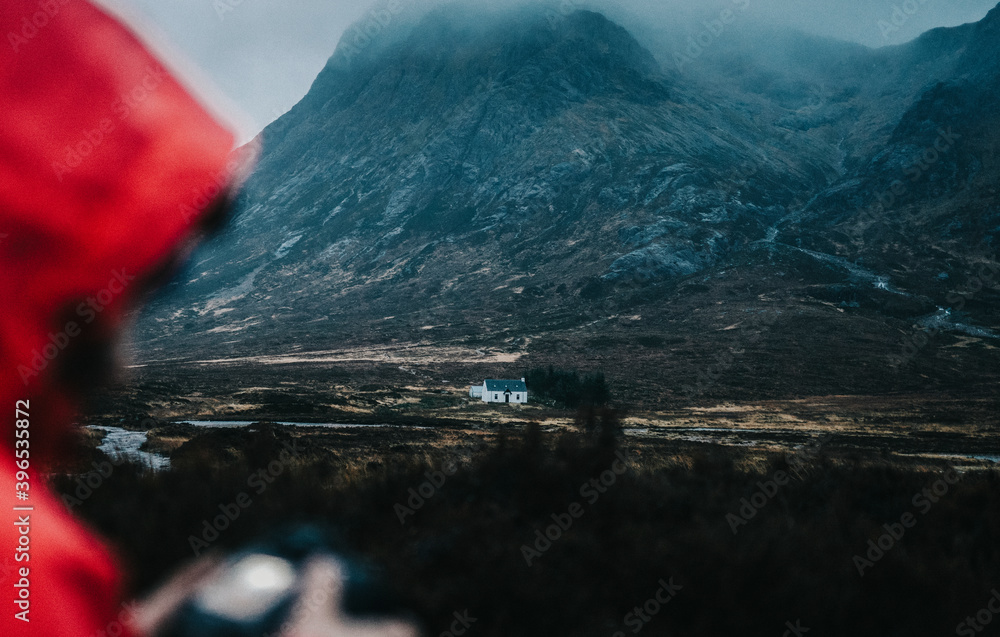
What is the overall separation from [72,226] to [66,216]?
0.28ft

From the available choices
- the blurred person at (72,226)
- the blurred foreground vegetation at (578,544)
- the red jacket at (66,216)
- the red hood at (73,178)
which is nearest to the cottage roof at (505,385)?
the blurred foreground vegetation at (578,544)

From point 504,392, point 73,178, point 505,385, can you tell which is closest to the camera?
point 73,178

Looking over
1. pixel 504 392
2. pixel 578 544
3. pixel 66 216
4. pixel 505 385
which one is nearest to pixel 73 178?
pixel 66 216

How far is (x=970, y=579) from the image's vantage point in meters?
8.08

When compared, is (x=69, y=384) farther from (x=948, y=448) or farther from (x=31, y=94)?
(x=948, y=448)

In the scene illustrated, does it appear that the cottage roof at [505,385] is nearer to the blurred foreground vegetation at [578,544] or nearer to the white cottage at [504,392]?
the white cottage at [504,392]

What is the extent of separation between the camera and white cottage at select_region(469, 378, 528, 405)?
76000 mm

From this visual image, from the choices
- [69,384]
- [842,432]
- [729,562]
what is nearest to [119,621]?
[69,384]

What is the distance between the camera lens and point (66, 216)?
4.50m

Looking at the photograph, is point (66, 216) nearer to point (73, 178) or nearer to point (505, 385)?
point (73, 178)

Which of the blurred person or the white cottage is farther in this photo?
the white cottage

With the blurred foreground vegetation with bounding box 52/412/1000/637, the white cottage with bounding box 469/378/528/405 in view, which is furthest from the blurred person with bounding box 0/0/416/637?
the white cottage with bounding box 469/378/528/405

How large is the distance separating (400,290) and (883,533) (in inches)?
7665

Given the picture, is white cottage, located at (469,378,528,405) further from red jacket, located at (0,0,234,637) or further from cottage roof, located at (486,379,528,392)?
red jacket, located at (0,0,234,637)
